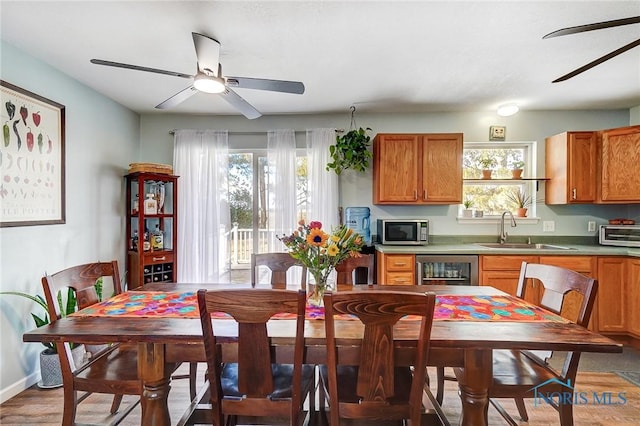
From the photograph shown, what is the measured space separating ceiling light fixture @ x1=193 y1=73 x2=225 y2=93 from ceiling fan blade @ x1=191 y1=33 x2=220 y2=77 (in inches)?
2.0

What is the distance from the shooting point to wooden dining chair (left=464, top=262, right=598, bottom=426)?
1529 mm

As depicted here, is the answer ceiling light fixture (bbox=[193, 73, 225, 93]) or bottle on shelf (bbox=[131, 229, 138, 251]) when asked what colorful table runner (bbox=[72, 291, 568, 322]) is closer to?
ceiling light fixture (bbox=[193, 73, 225, 93])

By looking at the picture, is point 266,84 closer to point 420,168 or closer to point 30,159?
point 30,159

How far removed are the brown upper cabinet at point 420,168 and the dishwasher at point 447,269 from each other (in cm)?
66

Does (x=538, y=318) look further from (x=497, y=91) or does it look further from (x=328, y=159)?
(x=328, y=159)

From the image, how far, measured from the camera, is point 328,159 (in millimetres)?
3791

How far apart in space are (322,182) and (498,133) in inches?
84.1

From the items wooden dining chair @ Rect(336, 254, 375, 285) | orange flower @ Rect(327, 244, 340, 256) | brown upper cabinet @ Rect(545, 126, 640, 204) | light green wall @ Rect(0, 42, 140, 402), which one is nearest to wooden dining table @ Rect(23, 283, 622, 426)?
orange flower @ Rect(327, 244, 340, 256)

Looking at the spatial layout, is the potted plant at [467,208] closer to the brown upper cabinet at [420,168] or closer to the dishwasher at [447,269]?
the brown upper cabinet at [420,168]

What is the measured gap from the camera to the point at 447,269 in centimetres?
326

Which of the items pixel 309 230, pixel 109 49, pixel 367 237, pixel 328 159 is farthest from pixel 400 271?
pixel 109 49

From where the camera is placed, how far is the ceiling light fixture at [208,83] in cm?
197

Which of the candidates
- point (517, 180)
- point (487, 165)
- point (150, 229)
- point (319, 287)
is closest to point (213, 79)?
point (319, 287)

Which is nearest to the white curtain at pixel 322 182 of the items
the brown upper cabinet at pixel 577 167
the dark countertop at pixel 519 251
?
the dark countertop at pixel 519 251
